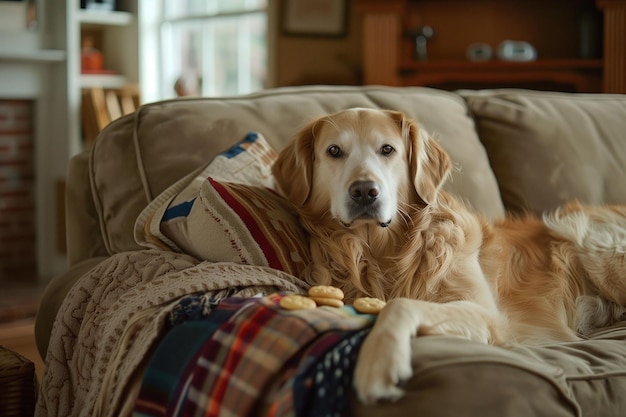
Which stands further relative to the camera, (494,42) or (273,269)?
(494,42)

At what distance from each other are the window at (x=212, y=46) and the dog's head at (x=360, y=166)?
3.25 meters

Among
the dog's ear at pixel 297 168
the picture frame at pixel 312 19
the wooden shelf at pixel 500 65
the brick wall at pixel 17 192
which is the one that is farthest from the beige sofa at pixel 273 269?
the brick wall at pixel 17 192

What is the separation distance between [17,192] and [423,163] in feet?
12.1

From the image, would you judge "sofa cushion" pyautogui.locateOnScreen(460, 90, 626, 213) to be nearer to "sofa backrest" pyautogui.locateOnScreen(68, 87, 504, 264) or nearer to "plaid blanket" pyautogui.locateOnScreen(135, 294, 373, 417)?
"sofa backrest" pyautogui.locateOnScreen(68, 87, 504, 264)

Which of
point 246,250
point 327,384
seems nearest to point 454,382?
point 327,384

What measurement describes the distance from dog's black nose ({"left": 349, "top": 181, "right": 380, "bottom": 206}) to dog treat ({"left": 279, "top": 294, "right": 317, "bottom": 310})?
0.40m

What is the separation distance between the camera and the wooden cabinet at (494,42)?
4.39 metres

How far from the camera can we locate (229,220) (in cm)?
164

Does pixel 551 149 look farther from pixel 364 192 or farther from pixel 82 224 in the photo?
pixel 82 224

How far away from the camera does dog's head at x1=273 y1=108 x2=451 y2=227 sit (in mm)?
1700

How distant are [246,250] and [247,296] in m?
0.18

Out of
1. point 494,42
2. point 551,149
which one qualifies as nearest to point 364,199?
point 551,149

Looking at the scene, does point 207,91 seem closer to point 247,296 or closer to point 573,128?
point 573,128

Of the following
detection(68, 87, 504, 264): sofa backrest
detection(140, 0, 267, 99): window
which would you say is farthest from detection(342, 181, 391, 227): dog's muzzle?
detection(140, 0, 267, 99): window
